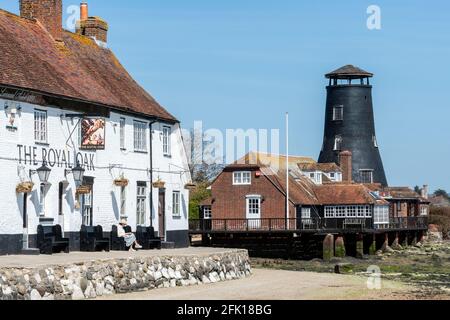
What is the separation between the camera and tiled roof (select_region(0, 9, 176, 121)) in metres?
37.2

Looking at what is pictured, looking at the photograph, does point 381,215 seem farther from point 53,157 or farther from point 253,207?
point 53,157

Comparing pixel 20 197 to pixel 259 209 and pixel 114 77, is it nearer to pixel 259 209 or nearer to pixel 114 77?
pixel 114 77

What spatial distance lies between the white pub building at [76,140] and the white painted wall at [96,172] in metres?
0.04

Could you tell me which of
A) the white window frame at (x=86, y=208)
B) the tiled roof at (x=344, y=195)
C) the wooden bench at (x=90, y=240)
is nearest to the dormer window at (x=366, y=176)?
the tiled roof at (x=344, y=195)

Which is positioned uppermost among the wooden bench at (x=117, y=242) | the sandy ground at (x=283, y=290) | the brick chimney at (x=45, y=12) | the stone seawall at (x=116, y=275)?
the brick chimney at (x=45, y=12)

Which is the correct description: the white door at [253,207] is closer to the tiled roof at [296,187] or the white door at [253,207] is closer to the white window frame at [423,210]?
the tiled roof at [296,187]

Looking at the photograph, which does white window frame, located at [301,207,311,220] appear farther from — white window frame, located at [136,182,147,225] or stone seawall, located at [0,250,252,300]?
stone seawall, located at [0,250,252,300]

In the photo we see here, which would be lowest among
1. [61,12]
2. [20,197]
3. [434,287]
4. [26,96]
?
[434,287]

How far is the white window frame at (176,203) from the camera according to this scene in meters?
47.6

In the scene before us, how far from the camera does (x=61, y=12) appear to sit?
4369cm

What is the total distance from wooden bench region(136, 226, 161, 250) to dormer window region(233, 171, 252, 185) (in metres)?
30.6

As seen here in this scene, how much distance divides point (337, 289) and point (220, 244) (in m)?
36.9

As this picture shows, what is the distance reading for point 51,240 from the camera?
1389 inches
